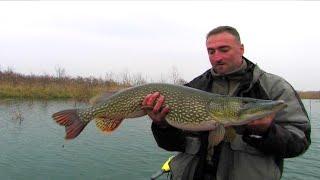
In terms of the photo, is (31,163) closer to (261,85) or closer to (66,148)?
(66,148)

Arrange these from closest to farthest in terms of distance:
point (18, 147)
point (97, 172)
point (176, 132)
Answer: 1. point (176, 132)
2. point (97, 172)
3. point (18, 147)

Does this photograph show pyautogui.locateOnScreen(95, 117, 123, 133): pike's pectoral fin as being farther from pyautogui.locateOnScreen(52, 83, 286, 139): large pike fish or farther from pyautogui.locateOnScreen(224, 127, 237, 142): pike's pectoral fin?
pyautogui.locateOnScreen(224, 127, 237, 142): pike's pectoral fin

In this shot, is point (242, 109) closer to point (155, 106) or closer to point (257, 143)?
point (257, 143)

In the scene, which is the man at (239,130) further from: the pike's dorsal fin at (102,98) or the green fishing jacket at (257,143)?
the pike's dorsal fin at (102,98)

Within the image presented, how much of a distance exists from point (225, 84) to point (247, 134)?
56cm

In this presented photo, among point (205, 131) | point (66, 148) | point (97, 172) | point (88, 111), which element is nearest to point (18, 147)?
point (66, 148)

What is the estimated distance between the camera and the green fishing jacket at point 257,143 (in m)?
2.81

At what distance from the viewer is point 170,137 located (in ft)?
10.9

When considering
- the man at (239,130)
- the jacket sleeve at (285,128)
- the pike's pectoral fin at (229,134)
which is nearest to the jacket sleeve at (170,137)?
the man at (239,130)

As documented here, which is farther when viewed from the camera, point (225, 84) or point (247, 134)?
point (225, 84)

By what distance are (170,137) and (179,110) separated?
0.80 ft

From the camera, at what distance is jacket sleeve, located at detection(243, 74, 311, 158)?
2.77 metres

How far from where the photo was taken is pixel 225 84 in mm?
3348

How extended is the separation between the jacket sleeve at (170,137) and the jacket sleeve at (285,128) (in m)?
0.61
